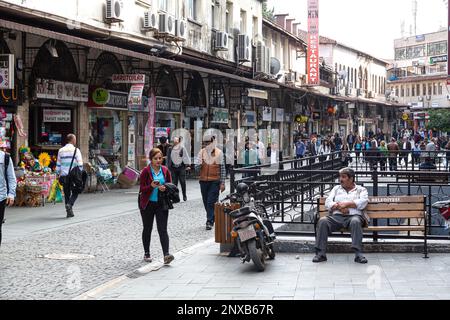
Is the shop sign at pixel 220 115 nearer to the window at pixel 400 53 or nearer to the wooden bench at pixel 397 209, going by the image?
the wooden bench at pixel 397 209

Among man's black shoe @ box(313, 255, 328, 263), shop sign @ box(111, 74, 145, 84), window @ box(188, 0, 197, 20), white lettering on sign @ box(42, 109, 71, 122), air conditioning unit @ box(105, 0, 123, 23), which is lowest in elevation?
man's black shoe @ box(313, 255, 328, 263)

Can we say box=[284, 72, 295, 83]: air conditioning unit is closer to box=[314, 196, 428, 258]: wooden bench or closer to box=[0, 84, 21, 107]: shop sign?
box=[0, 84, 21, 107]: shop sign

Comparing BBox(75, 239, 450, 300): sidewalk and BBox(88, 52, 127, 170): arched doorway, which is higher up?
BBox(88, 52, 127, 170): arched doorway

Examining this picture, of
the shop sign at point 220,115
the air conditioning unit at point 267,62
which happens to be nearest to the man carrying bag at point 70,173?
the shop sign at point 220,115

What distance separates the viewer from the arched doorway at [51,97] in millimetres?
19062

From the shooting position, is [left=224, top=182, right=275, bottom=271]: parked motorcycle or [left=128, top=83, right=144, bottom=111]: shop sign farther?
[left=128, top=83, right=144, bottom=111]: shop sign

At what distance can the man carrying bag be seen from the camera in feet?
50.9

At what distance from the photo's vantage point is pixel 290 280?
8938 mm

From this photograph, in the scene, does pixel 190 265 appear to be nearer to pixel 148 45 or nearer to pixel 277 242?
pixel 277 242

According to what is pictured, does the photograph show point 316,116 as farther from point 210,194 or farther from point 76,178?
point 210,194

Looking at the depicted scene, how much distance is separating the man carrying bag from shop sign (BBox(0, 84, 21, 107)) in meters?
2.62

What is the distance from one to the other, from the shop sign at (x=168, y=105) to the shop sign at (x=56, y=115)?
18.4 ft

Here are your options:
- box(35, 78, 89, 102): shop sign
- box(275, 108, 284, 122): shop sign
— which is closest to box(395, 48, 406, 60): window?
box(275, 108, 284, 122): shop sign

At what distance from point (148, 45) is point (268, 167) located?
10.9 metres
